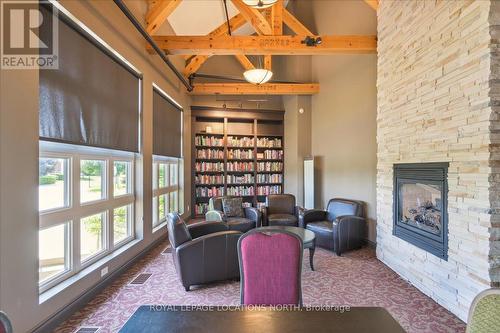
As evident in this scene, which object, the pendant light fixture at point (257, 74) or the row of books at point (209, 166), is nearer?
the pendant light fixture at point (257, 74)

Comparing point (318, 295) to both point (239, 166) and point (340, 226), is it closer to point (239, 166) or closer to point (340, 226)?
point (340, 226)

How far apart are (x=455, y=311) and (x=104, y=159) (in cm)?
426

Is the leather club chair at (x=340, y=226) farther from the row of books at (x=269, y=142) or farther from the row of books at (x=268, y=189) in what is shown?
the row of books at (x=269, y=142)

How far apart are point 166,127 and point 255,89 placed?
2.58 metres

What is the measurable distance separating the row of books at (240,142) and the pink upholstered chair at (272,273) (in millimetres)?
5719

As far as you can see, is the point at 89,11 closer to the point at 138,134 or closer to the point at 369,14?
the point at 138,134

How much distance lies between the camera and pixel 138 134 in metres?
4.00

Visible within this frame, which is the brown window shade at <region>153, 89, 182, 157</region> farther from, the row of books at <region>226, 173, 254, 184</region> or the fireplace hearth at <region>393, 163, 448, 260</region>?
the fireplace hearth at <region>393, 163, 448, 260</region>

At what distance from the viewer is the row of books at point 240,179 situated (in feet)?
24.1

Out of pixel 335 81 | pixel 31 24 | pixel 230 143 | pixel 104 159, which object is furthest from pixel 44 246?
pixel 335 81

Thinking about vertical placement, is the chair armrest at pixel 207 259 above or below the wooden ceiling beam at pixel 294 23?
below

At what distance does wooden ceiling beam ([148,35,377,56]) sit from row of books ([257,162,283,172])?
3646 millimetres

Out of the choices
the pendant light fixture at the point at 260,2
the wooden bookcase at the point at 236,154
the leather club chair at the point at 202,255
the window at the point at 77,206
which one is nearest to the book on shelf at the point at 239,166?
the wooden bookcase at the point at 236,154

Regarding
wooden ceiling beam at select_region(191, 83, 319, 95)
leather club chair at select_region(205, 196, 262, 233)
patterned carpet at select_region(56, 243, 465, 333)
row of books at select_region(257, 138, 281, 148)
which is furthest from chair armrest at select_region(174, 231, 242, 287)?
row of books at select_region(257, 138, 281, 148)
